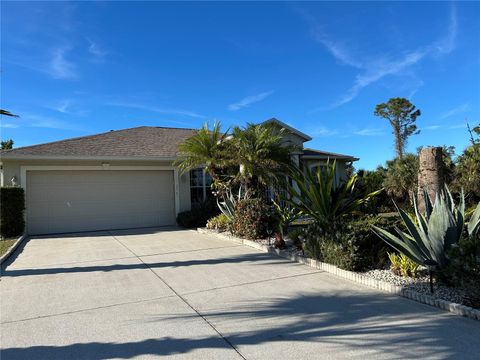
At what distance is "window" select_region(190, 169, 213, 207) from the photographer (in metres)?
16.4

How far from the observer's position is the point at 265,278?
6633mm

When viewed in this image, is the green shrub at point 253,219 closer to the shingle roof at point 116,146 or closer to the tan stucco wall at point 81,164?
the tan stucco wall at point 81,164

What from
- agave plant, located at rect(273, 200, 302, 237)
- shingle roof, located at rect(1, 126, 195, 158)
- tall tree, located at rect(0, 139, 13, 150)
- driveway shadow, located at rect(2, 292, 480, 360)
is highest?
tall tree, located at rect(0, 139, 13, 150)

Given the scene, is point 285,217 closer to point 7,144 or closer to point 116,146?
point 116,146

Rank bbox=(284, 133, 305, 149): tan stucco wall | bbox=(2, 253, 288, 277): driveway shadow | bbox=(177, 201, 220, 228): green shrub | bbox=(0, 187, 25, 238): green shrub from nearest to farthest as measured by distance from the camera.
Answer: bbox=(2, 253, 288, 277): driveway shadow → bbox=(0, 187, 25, 238): green shrub → bbox=(177, 201, 220, 228): green shrub → bbox=(284, 133, 305, 149): tan stucco wall

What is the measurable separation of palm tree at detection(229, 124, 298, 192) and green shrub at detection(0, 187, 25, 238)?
7.49 metres

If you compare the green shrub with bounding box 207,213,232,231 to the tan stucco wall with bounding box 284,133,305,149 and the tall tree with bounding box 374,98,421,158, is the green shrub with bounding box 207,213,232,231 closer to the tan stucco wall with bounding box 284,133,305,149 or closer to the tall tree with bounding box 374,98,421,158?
the tan stucco wall with bounding box 284,133,305,149

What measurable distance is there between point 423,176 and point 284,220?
3.98 metres

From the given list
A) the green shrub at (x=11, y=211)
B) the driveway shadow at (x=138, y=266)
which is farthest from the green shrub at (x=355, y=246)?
the green shrub at (x=11, y=211)

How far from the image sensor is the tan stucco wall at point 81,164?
526 inches

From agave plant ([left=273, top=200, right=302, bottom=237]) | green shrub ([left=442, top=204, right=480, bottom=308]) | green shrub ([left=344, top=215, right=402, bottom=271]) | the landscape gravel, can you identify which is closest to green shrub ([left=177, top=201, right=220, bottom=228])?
agave plant ([left=273, top=200, right=302, bottom=237])

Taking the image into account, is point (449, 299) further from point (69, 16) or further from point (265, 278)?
point (69, 16)

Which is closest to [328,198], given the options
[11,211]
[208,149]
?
[208,149]

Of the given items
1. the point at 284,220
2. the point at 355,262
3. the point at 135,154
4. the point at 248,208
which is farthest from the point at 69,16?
the point at 355,262
